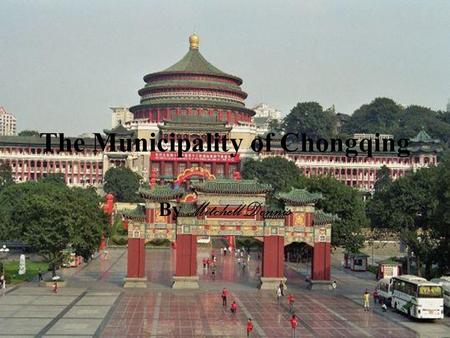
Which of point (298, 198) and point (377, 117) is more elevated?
point (377, 117)

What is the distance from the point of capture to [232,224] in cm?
5009

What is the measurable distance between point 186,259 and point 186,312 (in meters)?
10.9

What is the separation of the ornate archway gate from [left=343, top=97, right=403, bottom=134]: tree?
126 meters

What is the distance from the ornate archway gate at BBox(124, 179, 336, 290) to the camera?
1960 inches

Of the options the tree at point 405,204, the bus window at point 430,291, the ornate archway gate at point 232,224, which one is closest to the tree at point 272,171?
the tree at point 405,204

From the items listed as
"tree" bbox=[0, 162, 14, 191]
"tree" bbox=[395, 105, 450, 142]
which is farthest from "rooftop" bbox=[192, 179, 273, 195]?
"tree" bbox=[395, 105, 450, 142]

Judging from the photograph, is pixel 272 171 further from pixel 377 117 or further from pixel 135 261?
pixel 377 117

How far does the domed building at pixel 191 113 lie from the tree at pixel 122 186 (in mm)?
8266

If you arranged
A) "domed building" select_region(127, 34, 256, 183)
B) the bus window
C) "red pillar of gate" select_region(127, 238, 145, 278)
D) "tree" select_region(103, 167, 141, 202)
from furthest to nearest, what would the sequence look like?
"domed building" select_region(127, 34, 256, 183) < "tree" select_region(103, 167, 141, 202) < "red pillar of gate" select_region(127, 238, 145, 278) < the bus window

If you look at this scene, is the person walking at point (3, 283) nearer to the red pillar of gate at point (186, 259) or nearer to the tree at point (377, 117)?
the red pillar of gate at point (186, 259)

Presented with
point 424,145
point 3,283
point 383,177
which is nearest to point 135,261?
point 3,283

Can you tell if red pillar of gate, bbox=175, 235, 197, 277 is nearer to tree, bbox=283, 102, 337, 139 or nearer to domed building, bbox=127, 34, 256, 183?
domed building, bbox=127, 34, 256, 183

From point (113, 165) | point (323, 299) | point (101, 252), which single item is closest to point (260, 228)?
point (323, 299)

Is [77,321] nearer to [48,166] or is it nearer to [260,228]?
[260,228]
